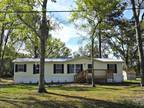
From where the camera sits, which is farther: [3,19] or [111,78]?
[111,78]

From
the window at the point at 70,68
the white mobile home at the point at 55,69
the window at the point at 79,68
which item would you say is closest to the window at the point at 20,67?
the white mobile home at the point at 55,69

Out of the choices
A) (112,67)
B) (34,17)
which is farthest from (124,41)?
(34,17)

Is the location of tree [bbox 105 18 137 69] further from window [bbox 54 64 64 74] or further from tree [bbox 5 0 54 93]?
tree [bbox 5 0 54 93]

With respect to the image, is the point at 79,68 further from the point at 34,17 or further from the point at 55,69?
the point at 34,17

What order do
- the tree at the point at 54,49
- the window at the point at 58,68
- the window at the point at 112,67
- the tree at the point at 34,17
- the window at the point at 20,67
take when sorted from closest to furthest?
1. the tree at the point at 34,17
2. the window at the point at 58,68
3. the window at the point at 20,67
4. the window at the point at 112,67
5. the tree at the point at 54,49

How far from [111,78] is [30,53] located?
29.8 meters

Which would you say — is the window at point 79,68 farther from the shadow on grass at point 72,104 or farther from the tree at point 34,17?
the shadow on grass at point 72,104

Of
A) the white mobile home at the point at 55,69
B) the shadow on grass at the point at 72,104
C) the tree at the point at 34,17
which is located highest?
the tree at the point at 34,17

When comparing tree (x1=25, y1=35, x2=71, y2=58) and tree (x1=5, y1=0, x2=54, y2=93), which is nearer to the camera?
tree (x1=5, y1=0, x2=54, y2=93)

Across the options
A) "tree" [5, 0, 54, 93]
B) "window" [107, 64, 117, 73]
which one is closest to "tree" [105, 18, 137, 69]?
"window" [107, 64, 117, 73]

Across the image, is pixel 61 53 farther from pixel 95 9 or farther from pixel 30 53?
pixel 95 9

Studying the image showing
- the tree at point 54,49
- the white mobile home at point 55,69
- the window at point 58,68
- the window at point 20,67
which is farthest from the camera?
the tree at point 54,49

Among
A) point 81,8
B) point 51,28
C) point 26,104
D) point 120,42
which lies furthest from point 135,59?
point 26,104

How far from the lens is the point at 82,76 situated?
35531 mm
